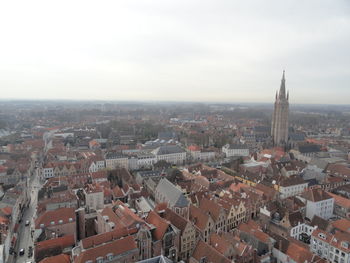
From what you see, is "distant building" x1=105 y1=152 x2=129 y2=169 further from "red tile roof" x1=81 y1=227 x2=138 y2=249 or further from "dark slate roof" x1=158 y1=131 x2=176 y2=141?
"red tile roof" x1=81 y1=227 x2=138 y2=249

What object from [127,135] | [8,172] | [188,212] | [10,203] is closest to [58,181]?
[10,203]

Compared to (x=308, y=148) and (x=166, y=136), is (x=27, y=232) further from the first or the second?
(x=308, y=148)

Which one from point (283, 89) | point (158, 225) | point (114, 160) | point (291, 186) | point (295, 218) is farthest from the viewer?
point (283, 89)

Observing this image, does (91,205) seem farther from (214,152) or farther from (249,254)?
(214,152)

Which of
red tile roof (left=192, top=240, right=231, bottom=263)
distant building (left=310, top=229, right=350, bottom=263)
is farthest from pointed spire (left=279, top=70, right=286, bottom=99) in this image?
red tile roof (left=192, top=240, right=231, bottom=263)

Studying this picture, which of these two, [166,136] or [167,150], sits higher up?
[167,150]

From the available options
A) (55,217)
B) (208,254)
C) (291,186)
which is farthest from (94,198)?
(291,186)
